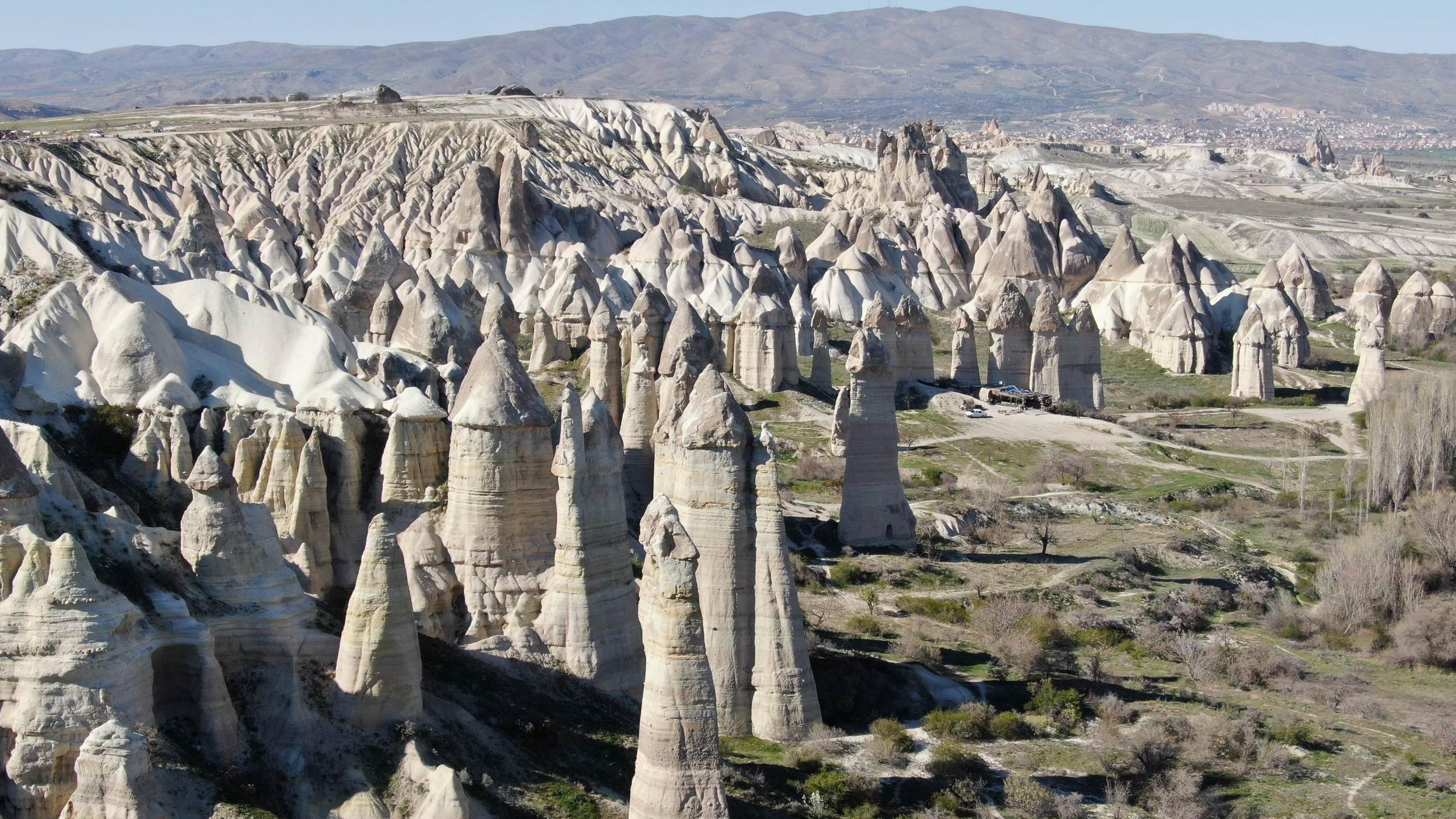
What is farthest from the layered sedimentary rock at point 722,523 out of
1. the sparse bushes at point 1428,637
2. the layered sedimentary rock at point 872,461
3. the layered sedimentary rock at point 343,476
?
the sparse bushes at point 1428,637

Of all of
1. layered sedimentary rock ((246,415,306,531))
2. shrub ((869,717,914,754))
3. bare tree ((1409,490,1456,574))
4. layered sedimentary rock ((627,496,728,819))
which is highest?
layered sedimentary rock ((246,415,306,531))

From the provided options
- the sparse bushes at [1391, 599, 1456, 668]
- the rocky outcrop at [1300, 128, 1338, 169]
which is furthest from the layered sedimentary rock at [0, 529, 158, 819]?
the rocky outcrop at [1300, 128, 1338, 169]

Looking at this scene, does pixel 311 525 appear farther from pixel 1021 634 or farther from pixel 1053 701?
pixel 1021 634

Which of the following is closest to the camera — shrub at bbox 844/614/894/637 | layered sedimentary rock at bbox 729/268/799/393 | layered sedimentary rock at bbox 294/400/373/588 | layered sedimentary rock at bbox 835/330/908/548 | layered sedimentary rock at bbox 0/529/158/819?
layered sedimentary rock at bbox 0/529/158/819

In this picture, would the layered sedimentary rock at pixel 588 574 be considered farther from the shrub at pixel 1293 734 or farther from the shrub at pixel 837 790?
the shrub at pixel 1293 734

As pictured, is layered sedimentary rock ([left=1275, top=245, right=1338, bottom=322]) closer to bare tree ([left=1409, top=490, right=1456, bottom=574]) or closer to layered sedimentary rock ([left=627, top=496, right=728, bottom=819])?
bare tree ([left=1409, top=490, right=1456, bottom=574])

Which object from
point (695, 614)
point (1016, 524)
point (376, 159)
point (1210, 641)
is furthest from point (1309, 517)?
point (376, 159)

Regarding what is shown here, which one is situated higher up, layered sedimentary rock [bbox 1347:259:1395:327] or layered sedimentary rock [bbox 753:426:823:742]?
layered sedimentary rock [bbox 1347:259:1395:327]

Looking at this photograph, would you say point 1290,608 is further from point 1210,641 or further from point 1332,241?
point 1332,241
